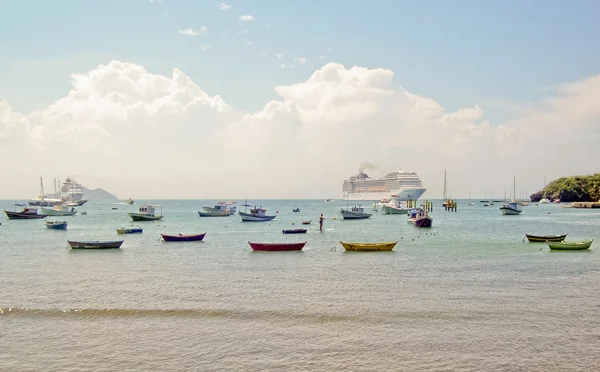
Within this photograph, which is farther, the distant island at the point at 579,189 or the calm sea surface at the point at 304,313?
the distant island at the point at 579,189

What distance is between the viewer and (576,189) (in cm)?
18000

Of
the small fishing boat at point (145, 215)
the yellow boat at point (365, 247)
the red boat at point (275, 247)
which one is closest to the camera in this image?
the yellow boat at point (365, 247)

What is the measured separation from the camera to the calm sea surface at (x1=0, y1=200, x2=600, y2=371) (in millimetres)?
16891

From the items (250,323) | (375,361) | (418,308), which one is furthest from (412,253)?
(375,361)

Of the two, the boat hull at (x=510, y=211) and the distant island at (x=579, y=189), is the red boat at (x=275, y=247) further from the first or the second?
the distant island at (x=579, y=189)

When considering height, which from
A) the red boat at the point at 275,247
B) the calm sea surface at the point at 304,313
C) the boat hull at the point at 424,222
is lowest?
the calm sea surface at the point at 304,313

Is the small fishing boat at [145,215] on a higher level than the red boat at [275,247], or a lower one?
higher

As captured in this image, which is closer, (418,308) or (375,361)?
(375,361)

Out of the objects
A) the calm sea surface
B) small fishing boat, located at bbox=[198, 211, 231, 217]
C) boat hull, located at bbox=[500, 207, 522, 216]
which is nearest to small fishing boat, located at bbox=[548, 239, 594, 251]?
the calm sea surface

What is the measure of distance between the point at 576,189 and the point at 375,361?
18702 cm

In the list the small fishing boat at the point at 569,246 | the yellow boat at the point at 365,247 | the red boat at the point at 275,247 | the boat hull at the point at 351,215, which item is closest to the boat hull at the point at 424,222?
the boat hull at the point at 351,215

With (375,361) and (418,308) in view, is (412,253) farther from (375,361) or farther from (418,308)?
(375,361)

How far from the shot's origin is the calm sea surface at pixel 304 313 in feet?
55.4

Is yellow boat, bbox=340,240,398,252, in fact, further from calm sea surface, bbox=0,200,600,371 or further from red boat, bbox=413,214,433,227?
red boat, bbox=413,214,433,227
